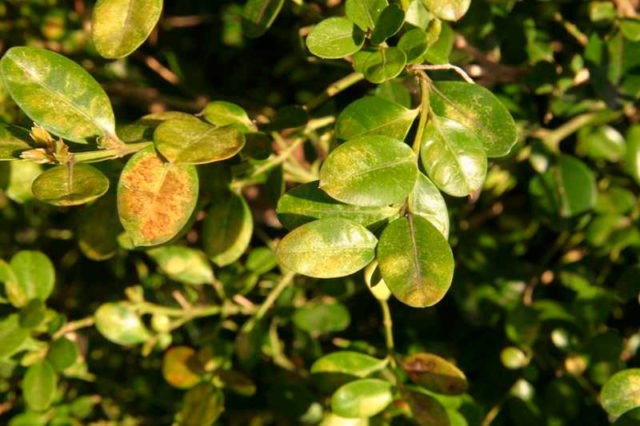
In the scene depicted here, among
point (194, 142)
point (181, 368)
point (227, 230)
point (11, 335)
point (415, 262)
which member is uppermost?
point (194, 142)

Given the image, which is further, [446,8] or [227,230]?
[227,230]

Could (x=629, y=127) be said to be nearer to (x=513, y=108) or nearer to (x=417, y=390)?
(x=513, y=108)

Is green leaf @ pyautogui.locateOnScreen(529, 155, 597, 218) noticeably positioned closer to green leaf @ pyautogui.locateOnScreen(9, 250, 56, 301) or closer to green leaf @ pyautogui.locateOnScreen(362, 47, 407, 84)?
green leaf @ pyautogui.locateOnScreen(362, 47, 407, 84)

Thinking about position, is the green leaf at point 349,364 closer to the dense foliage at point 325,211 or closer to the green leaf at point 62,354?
the dense foliage at point 325,211

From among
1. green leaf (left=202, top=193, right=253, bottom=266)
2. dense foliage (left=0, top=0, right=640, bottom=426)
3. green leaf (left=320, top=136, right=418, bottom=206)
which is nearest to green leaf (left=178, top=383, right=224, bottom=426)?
dense foliage (left=0, top=0, right=640, bottom=426)

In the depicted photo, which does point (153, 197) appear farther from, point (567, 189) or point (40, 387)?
point (567, 189)

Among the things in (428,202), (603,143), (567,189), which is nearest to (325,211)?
(428,202)

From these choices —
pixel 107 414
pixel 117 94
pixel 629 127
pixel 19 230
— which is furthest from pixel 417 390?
pixel 19 230
